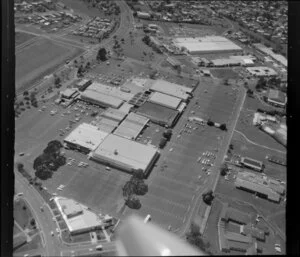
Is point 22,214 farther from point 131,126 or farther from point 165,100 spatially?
point 165,100

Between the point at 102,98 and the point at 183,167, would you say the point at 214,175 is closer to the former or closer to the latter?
the point at 183,167

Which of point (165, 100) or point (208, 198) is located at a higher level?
point (208, 198)

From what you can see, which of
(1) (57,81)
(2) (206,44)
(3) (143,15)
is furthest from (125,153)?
(3) (143,15)

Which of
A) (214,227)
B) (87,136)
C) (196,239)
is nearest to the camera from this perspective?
(196,239)

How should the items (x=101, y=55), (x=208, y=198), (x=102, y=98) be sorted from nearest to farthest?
(x=208, y=198) < (x=102, y=98) < (x=101, y=55)

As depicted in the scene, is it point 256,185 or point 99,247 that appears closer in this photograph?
point 99,247

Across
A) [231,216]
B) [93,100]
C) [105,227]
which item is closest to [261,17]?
[93,100]

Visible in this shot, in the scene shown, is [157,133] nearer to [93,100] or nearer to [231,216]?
[93,100]
